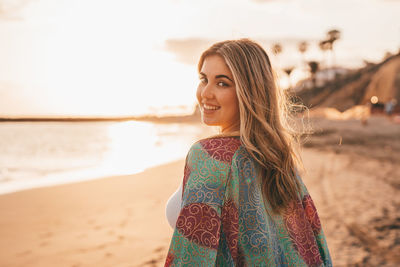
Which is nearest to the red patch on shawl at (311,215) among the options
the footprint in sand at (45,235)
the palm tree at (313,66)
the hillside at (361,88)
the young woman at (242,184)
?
the young woman at (242,184)

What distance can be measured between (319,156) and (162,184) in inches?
309

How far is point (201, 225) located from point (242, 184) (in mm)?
242

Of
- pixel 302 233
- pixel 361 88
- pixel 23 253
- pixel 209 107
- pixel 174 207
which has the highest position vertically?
pixel 209 107

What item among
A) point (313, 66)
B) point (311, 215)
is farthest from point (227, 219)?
point (313, 66)

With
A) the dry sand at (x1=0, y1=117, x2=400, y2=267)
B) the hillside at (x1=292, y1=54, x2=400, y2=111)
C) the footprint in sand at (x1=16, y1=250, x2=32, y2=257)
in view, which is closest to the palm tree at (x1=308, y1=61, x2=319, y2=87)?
the hillside at (x1=292, y1=54, x2=400, y2=111)

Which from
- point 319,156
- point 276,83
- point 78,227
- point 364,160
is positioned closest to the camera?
point 276,83

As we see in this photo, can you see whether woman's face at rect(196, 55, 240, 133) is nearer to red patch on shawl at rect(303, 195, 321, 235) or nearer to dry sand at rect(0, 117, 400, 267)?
red patch on shawl at rect(303, 195, 321, 235)

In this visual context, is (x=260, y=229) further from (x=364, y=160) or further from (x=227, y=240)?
(x=364, y=160)

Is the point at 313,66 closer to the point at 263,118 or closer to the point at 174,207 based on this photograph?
the point at 263,118

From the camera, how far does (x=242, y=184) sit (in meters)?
1.36

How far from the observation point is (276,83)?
5.46 ft

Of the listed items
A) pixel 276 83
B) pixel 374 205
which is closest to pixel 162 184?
pixel 374 205

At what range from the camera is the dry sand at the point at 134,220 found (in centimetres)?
421

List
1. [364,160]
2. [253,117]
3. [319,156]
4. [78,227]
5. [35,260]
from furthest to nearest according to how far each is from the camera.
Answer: [319,156]
[364,160]
[78,227]
[35,260]
[253,117]
